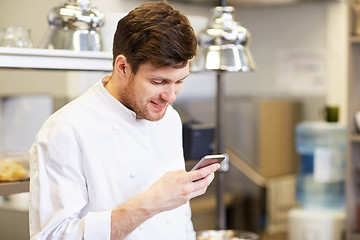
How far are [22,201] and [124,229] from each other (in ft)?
2.79

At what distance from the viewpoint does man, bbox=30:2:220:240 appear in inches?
58.3

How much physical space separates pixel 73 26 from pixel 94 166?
0.56m

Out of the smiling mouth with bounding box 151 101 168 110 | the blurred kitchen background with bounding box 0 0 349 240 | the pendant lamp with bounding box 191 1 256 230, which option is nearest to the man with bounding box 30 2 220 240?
the smiling mouth with bounding box 151 101 168 110

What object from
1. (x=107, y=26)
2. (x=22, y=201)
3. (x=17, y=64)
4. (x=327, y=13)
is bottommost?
(x=22, y=201)

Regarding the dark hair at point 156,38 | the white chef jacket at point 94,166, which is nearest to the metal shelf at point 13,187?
the white chef jacket at point 94,166

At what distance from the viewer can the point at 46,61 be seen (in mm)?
1875

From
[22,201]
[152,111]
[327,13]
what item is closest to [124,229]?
[152,111]

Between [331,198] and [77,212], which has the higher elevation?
[77,212]

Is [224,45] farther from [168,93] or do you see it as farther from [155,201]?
[155,201]

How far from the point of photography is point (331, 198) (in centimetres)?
432

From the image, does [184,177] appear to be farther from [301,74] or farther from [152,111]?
[301,74]

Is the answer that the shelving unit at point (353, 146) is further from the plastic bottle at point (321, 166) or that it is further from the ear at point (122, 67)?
the ear at point (122, 67)

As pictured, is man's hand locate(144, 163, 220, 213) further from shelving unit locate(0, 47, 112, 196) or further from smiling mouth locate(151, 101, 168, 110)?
shelving unit locate(0, 47, 112, 196)

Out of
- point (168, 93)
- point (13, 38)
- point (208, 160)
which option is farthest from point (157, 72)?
point (13, 38)
